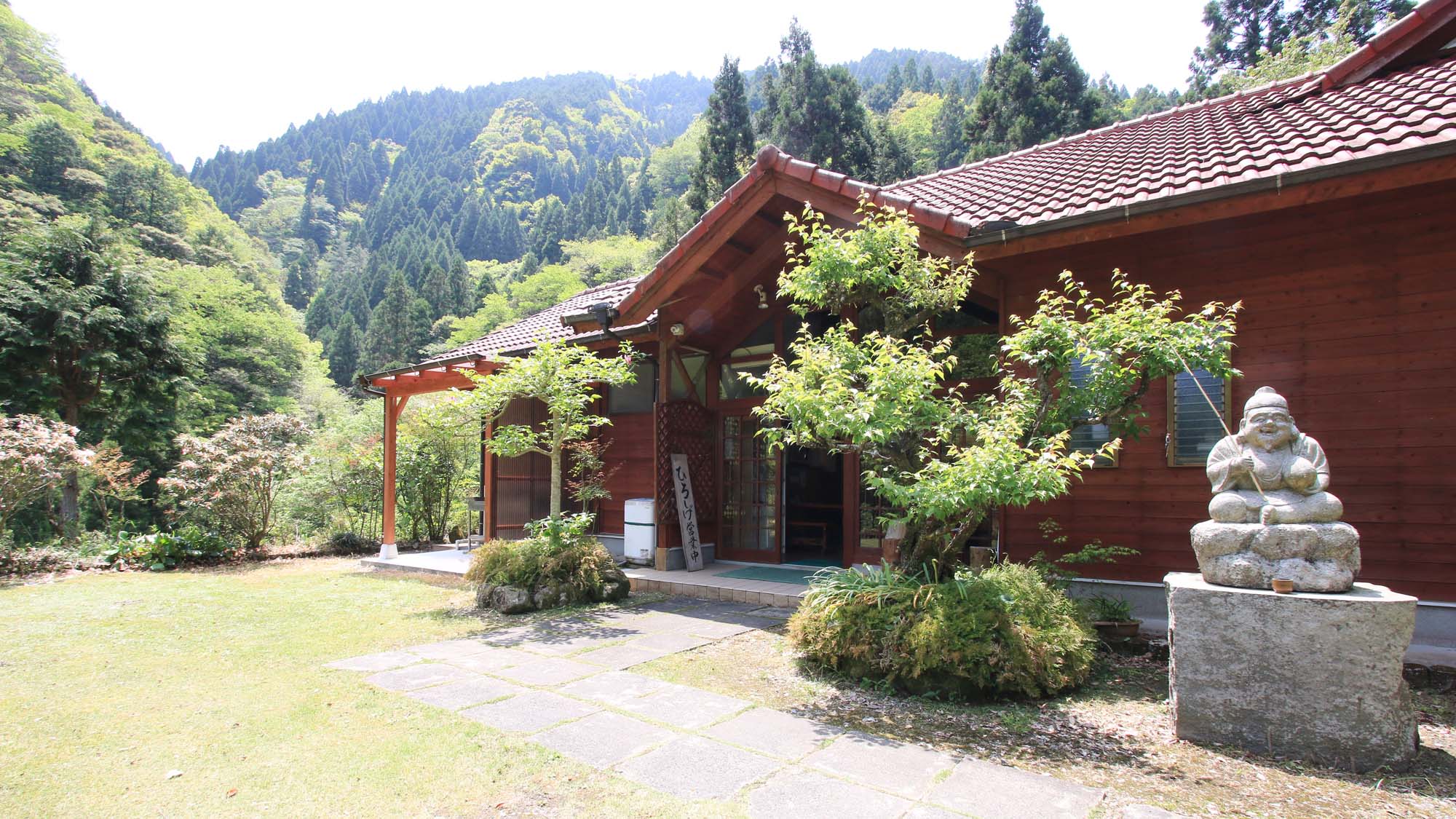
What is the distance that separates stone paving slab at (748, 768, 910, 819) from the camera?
265cm

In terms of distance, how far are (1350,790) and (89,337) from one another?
17.2 metres

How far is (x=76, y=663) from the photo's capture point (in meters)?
4.89

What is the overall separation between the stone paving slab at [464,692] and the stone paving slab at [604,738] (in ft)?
2.38

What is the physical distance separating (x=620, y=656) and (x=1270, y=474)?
4.07 metres

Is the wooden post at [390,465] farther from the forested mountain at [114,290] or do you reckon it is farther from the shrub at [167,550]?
the forested mountain at [114,290]

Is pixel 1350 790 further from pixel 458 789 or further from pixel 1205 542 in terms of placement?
pixel 458 789

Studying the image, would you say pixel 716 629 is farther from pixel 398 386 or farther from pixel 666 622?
pixel 398 386

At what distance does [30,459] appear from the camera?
29.3 feet

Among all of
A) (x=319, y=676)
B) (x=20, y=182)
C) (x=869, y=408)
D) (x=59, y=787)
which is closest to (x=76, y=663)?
(x=319, y=676)

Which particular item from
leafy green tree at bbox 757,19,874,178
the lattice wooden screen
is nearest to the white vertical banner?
the lattice wooden screen

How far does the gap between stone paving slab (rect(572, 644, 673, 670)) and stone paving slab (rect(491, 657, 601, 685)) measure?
108 millimetres

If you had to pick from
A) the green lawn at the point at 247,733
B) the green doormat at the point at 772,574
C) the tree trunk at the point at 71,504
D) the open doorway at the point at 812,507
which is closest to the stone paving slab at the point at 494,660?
the green lawn at the point at 247,733

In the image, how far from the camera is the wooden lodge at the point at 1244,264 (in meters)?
4.58

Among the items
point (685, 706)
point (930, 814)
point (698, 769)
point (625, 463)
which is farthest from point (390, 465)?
point (930, 814)
